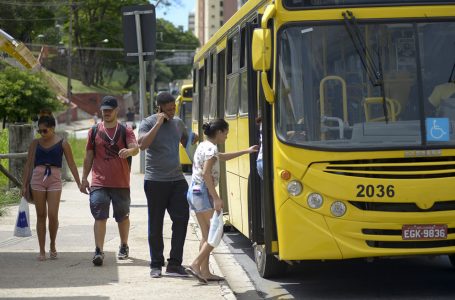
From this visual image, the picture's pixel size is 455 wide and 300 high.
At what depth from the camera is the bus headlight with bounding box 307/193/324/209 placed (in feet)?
27.0

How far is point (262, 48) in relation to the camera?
8.49 m

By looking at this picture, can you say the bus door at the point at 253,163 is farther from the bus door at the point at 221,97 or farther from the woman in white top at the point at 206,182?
the bus door at the point at 221,97

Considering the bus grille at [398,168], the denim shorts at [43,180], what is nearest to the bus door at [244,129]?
the bus grille at [398,168]

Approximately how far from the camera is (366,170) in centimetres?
824

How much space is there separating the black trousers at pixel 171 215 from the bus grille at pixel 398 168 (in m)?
1.92

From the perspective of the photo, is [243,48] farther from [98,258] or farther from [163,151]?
[98,258]

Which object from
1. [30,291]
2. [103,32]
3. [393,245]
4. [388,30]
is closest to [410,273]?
[393,245]

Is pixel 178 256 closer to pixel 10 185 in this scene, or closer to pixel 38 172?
pixel 38 172

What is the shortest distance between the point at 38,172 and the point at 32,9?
66805 mm

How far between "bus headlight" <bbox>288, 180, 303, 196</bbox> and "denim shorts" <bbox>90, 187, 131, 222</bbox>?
8.66 feet

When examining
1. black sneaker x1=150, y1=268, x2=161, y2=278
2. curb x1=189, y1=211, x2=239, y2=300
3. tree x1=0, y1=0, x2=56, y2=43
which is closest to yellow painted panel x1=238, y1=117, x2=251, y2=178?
curb x1=189, y1=211, x2=239, y2=300

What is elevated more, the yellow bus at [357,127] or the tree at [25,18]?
the tree at [25,18]

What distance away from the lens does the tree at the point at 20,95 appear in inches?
1716

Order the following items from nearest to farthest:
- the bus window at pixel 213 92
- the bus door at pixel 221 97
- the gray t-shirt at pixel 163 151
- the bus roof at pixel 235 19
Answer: the gray t-shirt at pixel 163 151 → the bus roof at pixel 235 19 → the bus door at pixel 221 97 → the bus window at pixel 213 92
